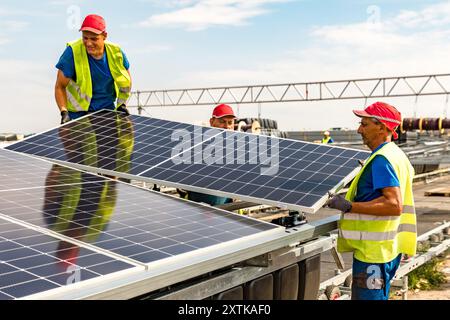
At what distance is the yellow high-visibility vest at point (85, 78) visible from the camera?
23.3 feet

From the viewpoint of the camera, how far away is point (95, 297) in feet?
9.98

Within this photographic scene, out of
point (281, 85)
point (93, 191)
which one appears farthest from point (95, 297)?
point (281, 85)

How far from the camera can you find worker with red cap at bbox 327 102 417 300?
4.84 metres

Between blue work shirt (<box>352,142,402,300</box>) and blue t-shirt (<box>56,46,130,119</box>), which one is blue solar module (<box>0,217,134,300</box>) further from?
→ blue t-shirt (<box>56,46,130,119</box>)

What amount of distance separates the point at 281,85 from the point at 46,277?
154ft

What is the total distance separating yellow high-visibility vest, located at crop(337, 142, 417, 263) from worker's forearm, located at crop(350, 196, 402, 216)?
6.2 inches

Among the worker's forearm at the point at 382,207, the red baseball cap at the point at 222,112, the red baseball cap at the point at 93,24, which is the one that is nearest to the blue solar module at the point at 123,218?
the worker's forearm at the point at 382,207

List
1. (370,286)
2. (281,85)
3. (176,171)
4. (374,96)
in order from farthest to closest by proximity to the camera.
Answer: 1. (281,85)
2. (374,96)
3. (176,171)
4. (370,286)

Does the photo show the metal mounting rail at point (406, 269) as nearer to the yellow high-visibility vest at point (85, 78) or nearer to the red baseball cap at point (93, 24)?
the yellow high-visibility vest at point (85, 78)

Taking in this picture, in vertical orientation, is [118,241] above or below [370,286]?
above

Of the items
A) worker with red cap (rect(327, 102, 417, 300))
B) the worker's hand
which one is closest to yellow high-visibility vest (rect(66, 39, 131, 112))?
worker with red cap (rect(327, 102, 417, 300))

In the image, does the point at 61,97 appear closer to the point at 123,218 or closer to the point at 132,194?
the point at 132,194

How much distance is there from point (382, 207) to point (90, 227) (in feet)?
7.80
